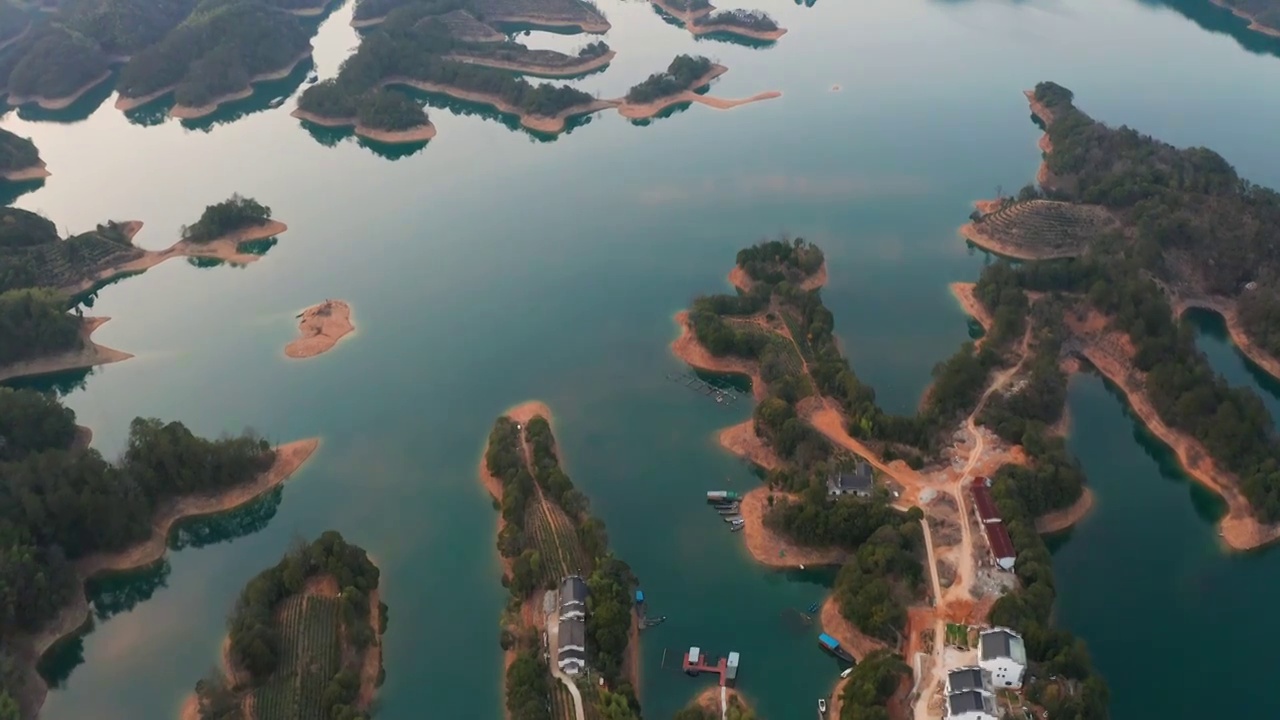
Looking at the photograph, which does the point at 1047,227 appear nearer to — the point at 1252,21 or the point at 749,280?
the point at 749,280

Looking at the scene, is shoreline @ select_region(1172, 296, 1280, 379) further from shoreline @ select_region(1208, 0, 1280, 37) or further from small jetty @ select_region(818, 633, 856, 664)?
shoreline @ select_region(1208, 0, 1280, 37)

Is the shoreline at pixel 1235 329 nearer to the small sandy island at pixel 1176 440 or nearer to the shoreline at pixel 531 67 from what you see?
the small sandy island at pixel 1176 440

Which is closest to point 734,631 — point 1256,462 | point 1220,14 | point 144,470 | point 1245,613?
point 1245,613

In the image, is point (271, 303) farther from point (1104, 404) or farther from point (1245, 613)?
point (1245, 613)

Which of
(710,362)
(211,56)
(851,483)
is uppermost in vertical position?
(851,483)

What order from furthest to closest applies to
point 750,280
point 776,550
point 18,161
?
point 18,161 → point 750,280 → point 776,550

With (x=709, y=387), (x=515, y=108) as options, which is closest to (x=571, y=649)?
(x=709, y=387)

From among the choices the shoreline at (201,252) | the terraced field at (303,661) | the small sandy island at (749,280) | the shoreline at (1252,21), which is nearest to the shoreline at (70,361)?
the shoreline at (201,252)
